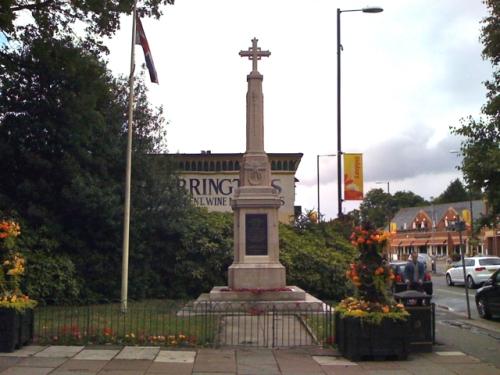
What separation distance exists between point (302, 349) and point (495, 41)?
12.1 metres

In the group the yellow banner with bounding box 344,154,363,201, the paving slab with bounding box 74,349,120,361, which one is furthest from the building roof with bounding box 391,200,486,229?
the paving slab with bounding box 74,349,120,361

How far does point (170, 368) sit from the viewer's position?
31.6 ft

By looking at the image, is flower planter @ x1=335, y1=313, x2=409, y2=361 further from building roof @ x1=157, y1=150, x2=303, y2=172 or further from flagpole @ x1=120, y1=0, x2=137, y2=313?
building roof @ x1=157, y1=150, x2=303, y2=172

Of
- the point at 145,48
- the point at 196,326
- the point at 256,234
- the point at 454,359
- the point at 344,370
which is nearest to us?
the point at 344,370

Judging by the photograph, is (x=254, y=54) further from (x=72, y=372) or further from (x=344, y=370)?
(x=72, y=372)

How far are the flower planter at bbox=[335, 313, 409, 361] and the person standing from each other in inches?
220

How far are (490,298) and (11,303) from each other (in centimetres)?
1236

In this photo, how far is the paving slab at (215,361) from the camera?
378 inches

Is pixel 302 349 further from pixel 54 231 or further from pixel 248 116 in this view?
pixel 54 231

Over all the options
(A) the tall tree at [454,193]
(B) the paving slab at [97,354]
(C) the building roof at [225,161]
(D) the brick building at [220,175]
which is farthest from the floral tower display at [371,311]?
(A) the tall tree at [454,193]

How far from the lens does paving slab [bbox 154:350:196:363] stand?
10.2 metres

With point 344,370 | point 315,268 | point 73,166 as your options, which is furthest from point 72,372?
point 315,268

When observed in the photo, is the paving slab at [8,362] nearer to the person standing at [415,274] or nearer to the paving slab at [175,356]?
the paving slab at [175,356]

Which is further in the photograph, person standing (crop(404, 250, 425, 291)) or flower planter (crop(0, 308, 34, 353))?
person standing (crop(404, 250, 425, 291))
